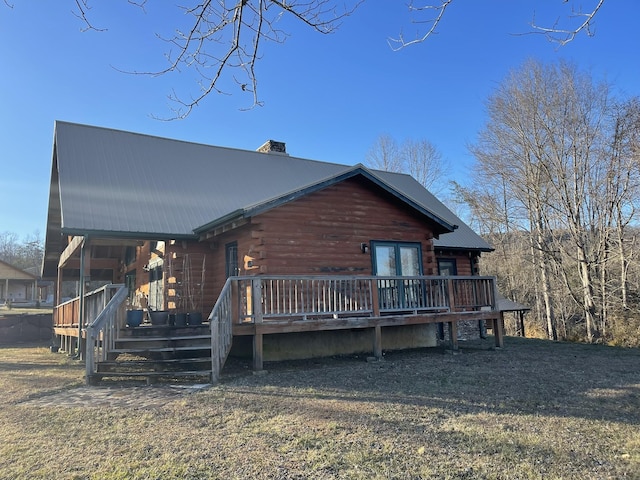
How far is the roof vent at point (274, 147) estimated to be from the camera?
65.1ft

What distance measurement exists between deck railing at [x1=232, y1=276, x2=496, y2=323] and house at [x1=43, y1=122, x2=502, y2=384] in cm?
4

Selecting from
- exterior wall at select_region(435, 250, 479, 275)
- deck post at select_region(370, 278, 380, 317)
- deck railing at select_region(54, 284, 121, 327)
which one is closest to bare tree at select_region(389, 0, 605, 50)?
deck post at select_region(370, 278, 380, 317)

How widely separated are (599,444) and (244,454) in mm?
3520

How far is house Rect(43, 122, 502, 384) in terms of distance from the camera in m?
9.49

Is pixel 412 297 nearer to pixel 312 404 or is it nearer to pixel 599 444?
pixel 312 404

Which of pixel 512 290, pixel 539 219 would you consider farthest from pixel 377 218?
pixel 512 290

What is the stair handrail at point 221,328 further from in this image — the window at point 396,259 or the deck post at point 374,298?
the window at point 396,259

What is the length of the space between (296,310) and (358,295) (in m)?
2.63

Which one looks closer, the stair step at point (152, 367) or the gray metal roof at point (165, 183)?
the stair step at point (152, 367)

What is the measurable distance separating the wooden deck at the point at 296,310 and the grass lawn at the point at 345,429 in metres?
0.87

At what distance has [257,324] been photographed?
8875 mm

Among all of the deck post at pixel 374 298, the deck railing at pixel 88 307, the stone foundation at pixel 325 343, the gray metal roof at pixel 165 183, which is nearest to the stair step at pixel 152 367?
the stone foundation at pixel 325 343

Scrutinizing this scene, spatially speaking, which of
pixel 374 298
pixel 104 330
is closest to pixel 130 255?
pixel 104 330

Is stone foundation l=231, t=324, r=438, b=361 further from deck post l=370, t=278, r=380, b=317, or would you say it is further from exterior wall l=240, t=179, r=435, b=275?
exterior wall l=240, t=179, r=435, b=275
